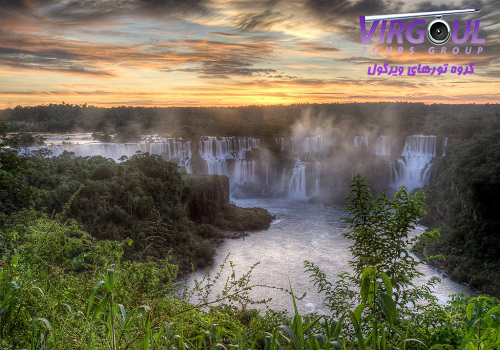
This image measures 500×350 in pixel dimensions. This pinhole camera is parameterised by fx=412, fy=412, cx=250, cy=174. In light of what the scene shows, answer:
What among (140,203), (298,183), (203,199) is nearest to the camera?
(140,203)

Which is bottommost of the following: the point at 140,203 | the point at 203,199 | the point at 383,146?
the point at 203,199

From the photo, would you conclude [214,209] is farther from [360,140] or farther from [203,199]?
[360,140]

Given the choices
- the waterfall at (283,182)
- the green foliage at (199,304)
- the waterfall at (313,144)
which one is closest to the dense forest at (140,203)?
the green foliage at (199,304)

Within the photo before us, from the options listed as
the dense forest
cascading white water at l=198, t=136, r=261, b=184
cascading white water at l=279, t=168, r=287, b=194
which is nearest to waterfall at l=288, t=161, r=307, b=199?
cascading white water at l=279, t=168, r=287, b=194

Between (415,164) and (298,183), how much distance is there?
1747 cm

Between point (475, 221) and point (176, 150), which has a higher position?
point (176, 150)

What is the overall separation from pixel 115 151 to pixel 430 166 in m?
41.4

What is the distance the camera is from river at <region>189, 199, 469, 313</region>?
77.2ft

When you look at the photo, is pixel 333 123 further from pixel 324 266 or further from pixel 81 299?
pixel 81 299

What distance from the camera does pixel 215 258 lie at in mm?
31812

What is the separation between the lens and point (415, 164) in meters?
60.7

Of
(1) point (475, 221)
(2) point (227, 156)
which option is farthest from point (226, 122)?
(1) point (475, 221)

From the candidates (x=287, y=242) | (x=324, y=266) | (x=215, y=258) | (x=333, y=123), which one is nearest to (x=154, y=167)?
(x=215, y=258)

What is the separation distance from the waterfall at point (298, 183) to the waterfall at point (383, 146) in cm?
1502
